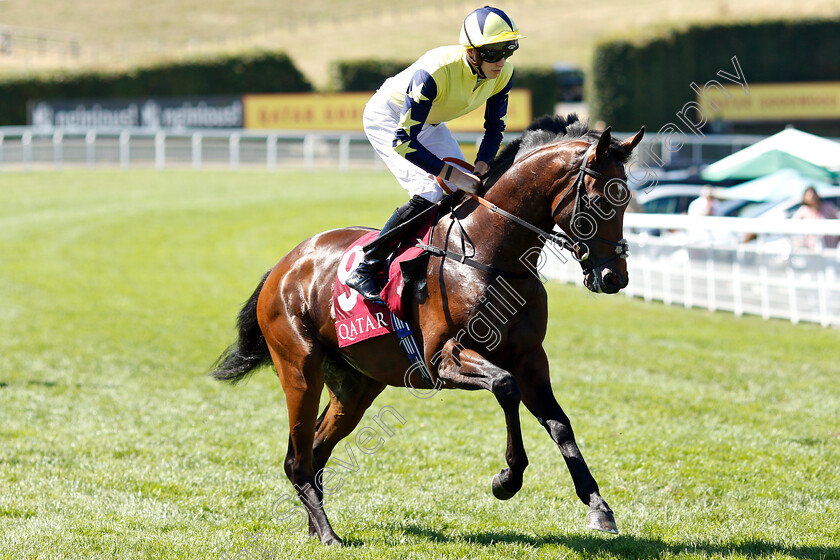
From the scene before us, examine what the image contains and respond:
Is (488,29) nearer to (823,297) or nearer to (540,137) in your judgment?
(540,137)

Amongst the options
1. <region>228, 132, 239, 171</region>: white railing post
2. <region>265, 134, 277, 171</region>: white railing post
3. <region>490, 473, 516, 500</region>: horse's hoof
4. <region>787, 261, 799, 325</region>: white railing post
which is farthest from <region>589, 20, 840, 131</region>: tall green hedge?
<region>490, 473, 516, 500</region>: horse's hoof

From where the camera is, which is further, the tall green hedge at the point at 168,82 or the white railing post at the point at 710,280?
the tall green hedge at the point at 168,82

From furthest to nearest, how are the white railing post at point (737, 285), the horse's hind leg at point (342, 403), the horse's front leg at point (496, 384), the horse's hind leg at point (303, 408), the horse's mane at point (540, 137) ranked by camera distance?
the white railing post at point (737, 285) < the horse's hind leg at point (342, 403) < the horse's hind leg at point (303, 408) < the horse's mane at point (540, 137) < the horse's front leg at point (496, 384)

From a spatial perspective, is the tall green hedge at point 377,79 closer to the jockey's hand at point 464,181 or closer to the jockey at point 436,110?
the jockey at point 436,110

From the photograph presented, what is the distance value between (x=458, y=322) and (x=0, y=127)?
31.7 metres

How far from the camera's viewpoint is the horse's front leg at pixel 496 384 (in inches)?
154

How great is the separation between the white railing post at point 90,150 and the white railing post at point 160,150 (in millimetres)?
1991

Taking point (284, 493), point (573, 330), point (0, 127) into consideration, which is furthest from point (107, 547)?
point (0, 127)

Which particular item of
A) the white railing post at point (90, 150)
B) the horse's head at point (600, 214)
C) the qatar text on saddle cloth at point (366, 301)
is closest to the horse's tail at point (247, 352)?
the qatar text on saddle cloth at point (366, 301)

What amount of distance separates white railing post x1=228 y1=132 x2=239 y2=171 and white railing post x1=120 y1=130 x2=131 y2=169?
3.38 meters

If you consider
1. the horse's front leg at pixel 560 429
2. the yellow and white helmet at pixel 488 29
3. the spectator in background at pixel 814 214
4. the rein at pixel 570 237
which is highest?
the yellow and white helmet at pixel 488 29

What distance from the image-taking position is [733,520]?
4.73 m

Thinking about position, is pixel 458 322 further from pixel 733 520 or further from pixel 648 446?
pixel 648 446

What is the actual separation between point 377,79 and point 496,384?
28967 millimetres
